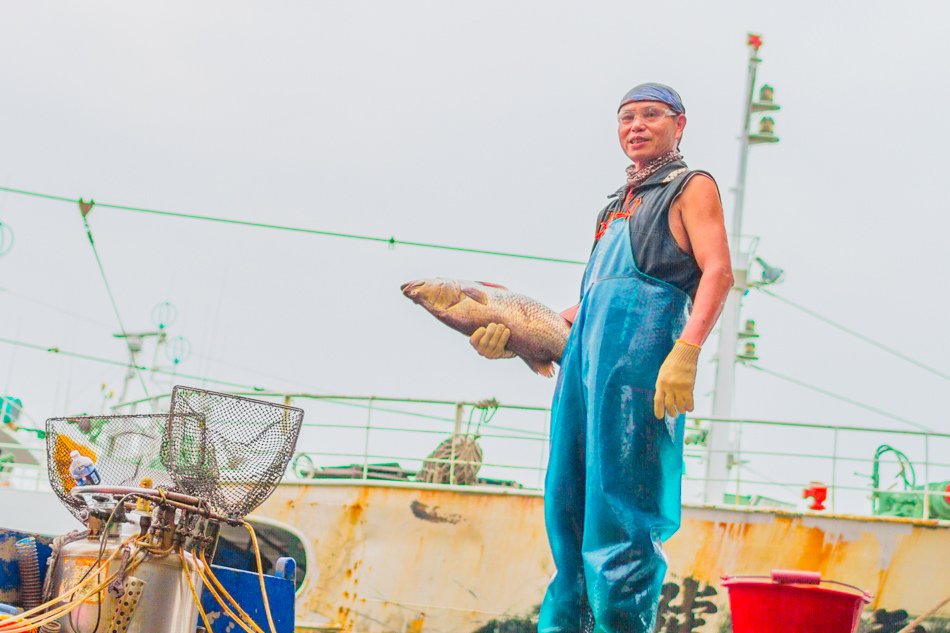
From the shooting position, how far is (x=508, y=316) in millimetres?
4871

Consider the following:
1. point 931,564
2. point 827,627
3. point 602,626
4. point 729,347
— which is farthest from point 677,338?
point 729,347

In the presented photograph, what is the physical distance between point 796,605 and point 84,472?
2.81 metres

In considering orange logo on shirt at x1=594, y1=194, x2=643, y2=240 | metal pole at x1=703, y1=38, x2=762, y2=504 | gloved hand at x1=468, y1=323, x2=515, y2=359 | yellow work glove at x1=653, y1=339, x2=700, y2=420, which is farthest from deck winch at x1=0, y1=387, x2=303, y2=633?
metal pole at x1=703, y1=38, x2=762, y2=504

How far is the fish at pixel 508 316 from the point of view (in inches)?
188

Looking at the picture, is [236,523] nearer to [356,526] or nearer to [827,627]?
[827,627]

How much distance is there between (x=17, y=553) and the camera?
475 cm

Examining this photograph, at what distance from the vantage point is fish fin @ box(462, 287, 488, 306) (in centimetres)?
517

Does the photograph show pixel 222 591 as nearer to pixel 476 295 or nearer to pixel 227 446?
pixel 227 446

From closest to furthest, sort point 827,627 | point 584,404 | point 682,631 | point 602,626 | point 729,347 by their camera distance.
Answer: point 602,626
point 584,404
point 827,627
point 682,631
point 729,347

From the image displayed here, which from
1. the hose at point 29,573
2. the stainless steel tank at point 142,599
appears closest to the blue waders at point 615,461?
the stainless steel tank at point 142,599

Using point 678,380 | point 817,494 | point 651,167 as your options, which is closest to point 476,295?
point 651,167

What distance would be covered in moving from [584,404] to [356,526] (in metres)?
7.15

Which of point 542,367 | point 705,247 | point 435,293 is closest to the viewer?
point 705,247

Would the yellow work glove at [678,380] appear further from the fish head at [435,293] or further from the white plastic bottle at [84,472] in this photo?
the white plastic bottle at [84,472]
